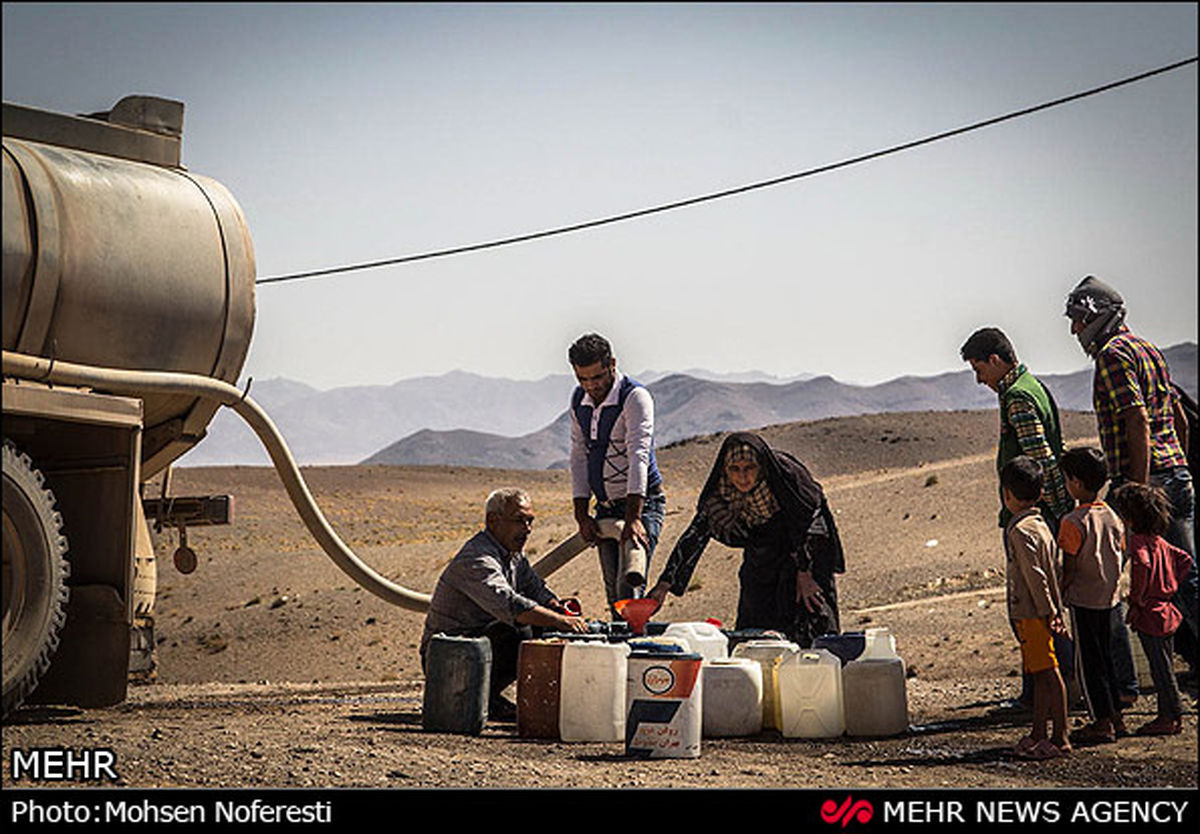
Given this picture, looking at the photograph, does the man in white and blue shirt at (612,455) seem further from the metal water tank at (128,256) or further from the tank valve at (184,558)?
the tank valve at (184,558)

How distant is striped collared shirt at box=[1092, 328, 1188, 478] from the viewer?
8.19 metres

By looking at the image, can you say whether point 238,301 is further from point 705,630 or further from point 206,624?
point 206,624

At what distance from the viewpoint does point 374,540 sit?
133 ft

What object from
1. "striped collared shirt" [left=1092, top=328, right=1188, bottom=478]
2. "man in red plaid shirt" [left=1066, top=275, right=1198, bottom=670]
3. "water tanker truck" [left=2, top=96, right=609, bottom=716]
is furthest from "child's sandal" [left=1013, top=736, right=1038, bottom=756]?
"water tanker truck" [left=2, top=96, right=609, bottom=716]

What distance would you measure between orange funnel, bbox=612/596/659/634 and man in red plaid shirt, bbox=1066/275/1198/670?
2.57 meters

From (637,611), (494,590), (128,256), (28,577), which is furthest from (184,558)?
(637,611)

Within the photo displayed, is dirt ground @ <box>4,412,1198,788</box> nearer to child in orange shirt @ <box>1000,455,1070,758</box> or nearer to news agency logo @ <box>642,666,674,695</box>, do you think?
child in orange shirt @ <box>1000,455,1070,758</box>

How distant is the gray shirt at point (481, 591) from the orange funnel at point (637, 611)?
44cm

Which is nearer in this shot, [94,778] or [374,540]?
[94,778]

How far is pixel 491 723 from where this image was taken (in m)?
8.40
